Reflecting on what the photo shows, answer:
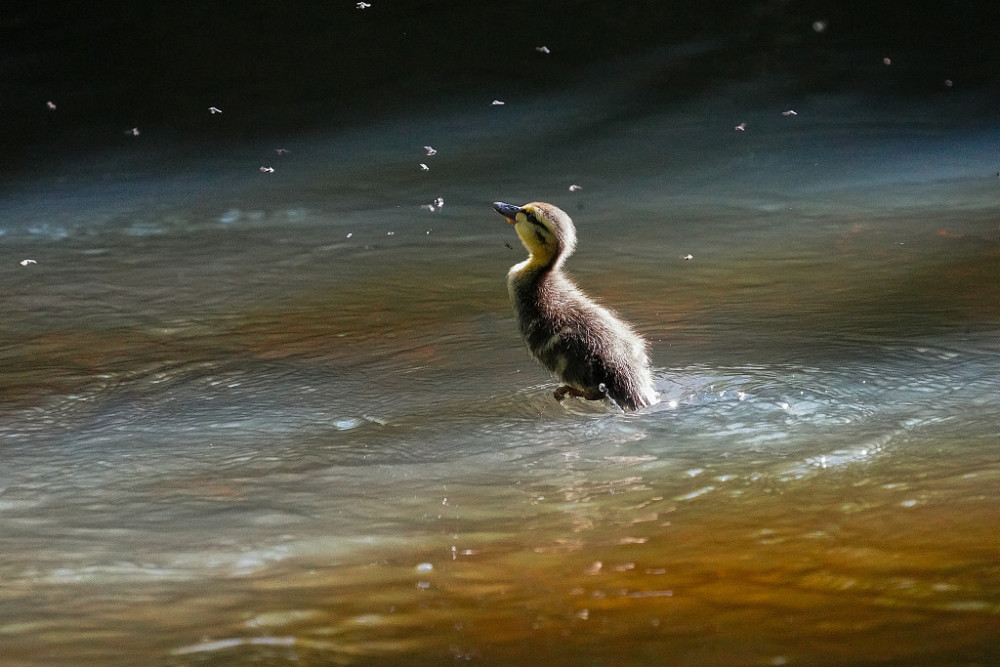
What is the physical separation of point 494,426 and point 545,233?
3.54 feet

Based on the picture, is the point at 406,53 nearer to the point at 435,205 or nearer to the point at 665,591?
the point at 435,205

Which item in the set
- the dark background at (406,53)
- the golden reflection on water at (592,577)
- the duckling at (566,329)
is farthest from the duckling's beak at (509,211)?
the dark background at (406,53)

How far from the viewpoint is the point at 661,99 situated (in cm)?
1091

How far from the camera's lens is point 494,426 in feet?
14.8

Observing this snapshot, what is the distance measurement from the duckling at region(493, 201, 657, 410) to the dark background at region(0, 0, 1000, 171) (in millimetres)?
5958

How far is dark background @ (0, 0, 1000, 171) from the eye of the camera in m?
11.1

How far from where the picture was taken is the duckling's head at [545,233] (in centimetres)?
523

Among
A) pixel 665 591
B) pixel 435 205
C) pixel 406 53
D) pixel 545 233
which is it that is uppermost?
pixel 406 53

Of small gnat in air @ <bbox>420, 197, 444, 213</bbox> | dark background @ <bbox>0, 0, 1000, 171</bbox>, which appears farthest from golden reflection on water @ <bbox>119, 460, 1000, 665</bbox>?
dark background @ <bbox>0, 0, 1000, 171</bbox>

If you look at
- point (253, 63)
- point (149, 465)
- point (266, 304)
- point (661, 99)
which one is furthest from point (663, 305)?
point (253, 63)

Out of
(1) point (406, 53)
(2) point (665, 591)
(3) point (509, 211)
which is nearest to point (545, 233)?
(3) point (509, 211)

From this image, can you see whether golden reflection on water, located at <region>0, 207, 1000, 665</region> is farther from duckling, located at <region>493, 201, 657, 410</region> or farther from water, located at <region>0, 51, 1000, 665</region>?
duckling, located at <region>493, 201, 657, 410</region>

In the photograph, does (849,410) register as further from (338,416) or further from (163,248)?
(163,248)

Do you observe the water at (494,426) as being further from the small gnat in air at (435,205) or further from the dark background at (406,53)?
the dark background at (406,53)
